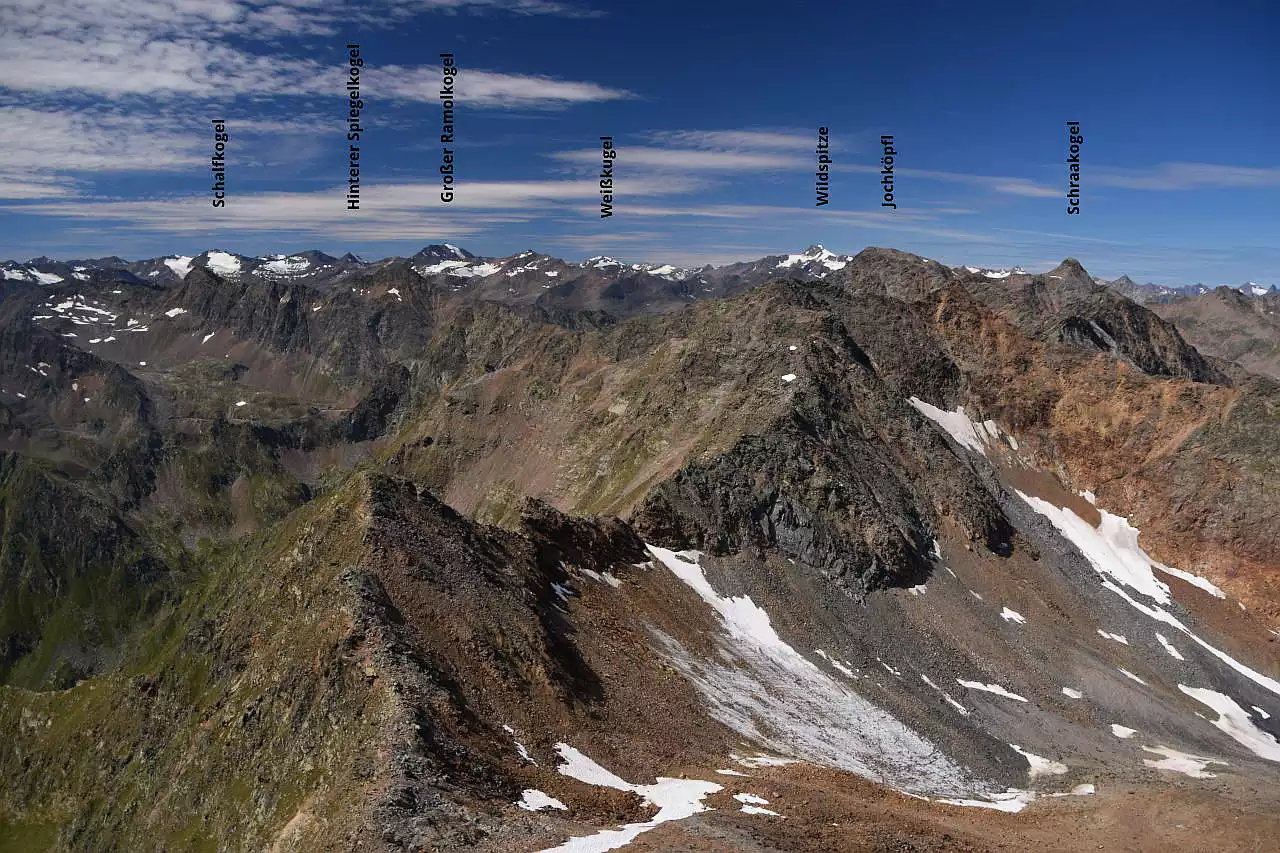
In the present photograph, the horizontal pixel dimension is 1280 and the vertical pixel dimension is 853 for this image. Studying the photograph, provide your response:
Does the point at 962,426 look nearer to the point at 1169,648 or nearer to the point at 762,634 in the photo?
the point at 1169,648

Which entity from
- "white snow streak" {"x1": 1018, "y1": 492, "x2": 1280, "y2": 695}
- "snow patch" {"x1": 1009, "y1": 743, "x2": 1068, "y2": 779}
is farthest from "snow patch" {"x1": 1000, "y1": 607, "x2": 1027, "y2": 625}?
"snow patch" {"x1": 1009, "y1": 743, "x2": 1068, "y2": 779}

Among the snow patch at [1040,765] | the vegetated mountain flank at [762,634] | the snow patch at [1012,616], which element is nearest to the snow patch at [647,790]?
the vegetated mountain flank at [762,634]

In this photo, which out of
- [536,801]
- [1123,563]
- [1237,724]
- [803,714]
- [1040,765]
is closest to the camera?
[536,801]

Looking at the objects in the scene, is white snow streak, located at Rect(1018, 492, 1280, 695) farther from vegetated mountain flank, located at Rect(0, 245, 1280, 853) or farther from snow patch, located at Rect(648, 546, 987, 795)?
snow patch, located at Rect(648, 546, 987, 795)

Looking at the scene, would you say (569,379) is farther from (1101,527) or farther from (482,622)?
(482,622)

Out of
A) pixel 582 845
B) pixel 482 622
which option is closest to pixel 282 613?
pixel 482 622

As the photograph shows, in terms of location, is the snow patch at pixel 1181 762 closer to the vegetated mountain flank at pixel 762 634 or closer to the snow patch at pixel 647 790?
the vegetated mountain flank at pixel 762 634

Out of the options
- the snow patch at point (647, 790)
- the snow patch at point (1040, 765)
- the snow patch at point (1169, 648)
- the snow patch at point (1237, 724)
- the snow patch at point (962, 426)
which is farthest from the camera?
the snow patch at point (962, 426)

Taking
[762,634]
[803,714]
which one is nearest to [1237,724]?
[762,634]
